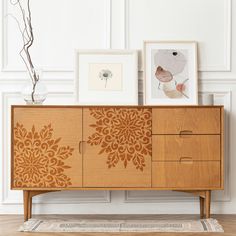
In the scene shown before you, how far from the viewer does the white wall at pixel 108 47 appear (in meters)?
3.76

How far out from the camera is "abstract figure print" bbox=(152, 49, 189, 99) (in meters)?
3.73

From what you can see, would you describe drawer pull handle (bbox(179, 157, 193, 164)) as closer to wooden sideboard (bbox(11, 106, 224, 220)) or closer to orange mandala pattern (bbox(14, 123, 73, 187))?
wooden sideboard (bbox(11, 106, 224, 220))

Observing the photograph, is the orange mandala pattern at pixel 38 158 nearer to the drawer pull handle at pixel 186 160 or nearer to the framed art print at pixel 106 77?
the framed art print at pixel 106 77

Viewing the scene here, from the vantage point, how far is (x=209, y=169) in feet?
11.1

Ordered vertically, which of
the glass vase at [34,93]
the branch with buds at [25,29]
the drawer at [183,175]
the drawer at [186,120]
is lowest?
the drawer at [183,175]

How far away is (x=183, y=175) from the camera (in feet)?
11.1

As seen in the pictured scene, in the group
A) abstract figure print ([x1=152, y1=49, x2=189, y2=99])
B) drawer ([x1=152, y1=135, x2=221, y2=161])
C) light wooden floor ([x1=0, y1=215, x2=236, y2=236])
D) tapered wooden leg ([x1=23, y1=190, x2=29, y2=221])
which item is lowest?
light wooden floor ([x1=0, y1=215, x2=236, y2=236])

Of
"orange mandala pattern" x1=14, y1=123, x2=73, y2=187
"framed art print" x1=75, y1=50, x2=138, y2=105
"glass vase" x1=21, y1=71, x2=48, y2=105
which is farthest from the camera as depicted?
"framed art print" x1=75, y1=50, x2=138, y2=105

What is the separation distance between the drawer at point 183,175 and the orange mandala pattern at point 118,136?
119mm

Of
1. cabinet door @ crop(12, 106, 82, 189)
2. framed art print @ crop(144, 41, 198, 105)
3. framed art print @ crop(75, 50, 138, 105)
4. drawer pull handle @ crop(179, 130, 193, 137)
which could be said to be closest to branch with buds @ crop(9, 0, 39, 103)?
framed art print @ crop(75, 50, 138, 105)

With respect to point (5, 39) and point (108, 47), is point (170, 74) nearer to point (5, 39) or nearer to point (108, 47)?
point (108, 47)

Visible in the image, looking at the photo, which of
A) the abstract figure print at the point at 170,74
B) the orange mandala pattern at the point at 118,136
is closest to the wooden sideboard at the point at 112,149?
the orange mandala pattern at the point at 118,136

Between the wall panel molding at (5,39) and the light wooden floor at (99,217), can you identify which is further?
the wall panel molding at (5,39)

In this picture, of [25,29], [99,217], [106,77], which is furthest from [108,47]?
[99,217]
